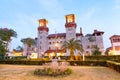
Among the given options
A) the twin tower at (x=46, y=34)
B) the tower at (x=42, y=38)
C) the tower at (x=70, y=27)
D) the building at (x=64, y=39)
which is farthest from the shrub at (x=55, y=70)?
the tower at (x=42, y=38)

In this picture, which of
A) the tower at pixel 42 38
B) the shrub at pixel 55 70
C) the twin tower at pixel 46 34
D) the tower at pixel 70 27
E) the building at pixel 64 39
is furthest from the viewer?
the tower at pixel 42 38

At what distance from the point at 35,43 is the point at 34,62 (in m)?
48.3

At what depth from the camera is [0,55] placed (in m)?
48.1

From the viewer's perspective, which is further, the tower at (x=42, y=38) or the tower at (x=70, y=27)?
the tower at (x=42, y=38)

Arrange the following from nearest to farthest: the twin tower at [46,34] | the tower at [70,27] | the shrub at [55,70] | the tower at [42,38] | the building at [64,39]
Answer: the shrub at [55,70] < the building at [64,39] < the tower at [70,27] < the twin tower at [46,34] < the tower at [42,38]

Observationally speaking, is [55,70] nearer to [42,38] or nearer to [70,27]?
[70,27]

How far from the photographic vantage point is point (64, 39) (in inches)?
3024

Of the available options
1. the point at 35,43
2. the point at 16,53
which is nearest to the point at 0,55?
the point at 35,43

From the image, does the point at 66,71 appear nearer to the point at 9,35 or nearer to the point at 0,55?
the point at 0,55

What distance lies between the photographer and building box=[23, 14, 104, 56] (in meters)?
69.6

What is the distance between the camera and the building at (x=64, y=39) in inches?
2739

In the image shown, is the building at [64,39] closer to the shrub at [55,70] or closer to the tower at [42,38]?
the tower at [42,38]

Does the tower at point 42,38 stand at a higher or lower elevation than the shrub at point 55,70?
higher

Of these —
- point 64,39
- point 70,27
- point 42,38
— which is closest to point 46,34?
point 42,38
